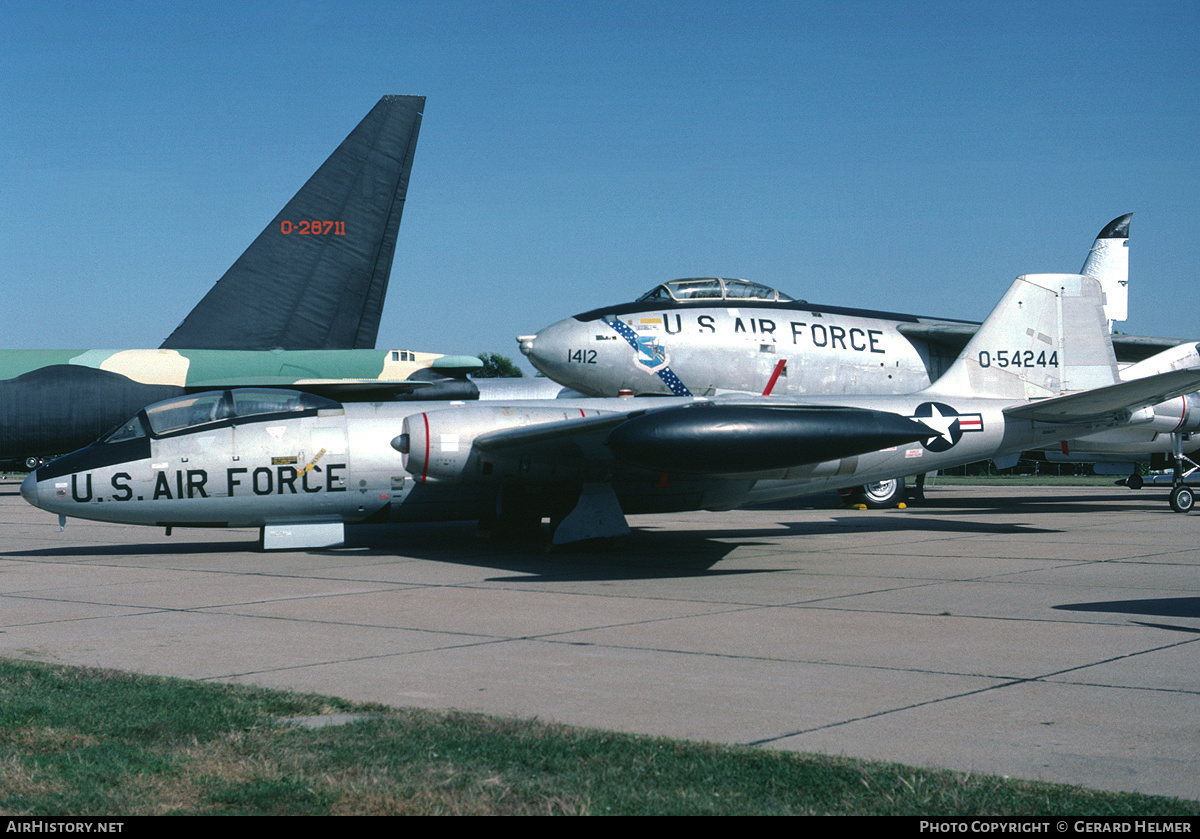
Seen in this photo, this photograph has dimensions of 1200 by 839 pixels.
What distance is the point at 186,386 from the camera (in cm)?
2056

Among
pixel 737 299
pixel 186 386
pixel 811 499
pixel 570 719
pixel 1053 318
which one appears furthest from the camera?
pixel 811 499

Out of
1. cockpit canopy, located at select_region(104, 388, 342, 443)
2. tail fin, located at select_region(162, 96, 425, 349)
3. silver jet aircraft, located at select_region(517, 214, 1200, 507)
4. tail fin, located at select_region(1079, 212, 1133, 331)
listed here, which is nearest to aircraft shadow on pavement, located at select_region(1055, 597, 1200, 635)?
silver jet aircraft, located at select_region(517, 214, 1200, 507)

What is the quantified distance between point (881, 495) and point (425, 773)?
1918cm

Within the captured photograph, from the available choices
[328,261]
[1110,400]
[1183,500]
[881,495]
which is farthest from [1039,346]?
[328,261]

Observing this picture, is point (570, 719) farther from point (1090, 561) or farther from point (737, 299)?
point (737, 299)

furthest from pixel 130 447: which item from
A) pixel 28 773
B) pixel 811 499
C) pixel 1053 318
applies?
pixel 811 499

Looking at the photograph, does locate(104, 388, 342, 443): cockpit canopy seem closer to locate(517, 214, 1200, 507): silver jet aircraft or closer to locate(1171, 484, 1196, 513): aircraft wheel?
locate(517, 214, 1200, 507): silver jet aircraft

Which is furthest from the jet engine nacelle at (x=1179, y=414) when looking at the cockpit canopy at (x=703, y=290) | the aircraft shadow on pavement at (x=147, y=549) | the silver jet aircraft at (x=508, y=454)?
the aircraft shadow on pavement at (x=147, y=549)

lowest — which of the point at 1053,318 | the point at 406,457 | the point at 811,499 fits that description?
the point at 811,499

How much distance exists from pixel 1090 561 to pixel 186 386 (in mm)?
15935

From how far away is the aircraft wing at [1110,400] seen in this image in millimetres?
13305

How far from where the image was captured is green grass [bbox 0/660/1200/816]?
391 cm

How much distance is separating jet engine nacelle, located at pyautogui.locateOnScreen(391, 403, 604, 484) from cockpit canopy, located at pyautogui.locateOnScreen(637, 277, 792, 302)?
17.1ft

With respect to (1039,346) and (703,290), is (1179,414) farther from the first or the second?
(703,290)
